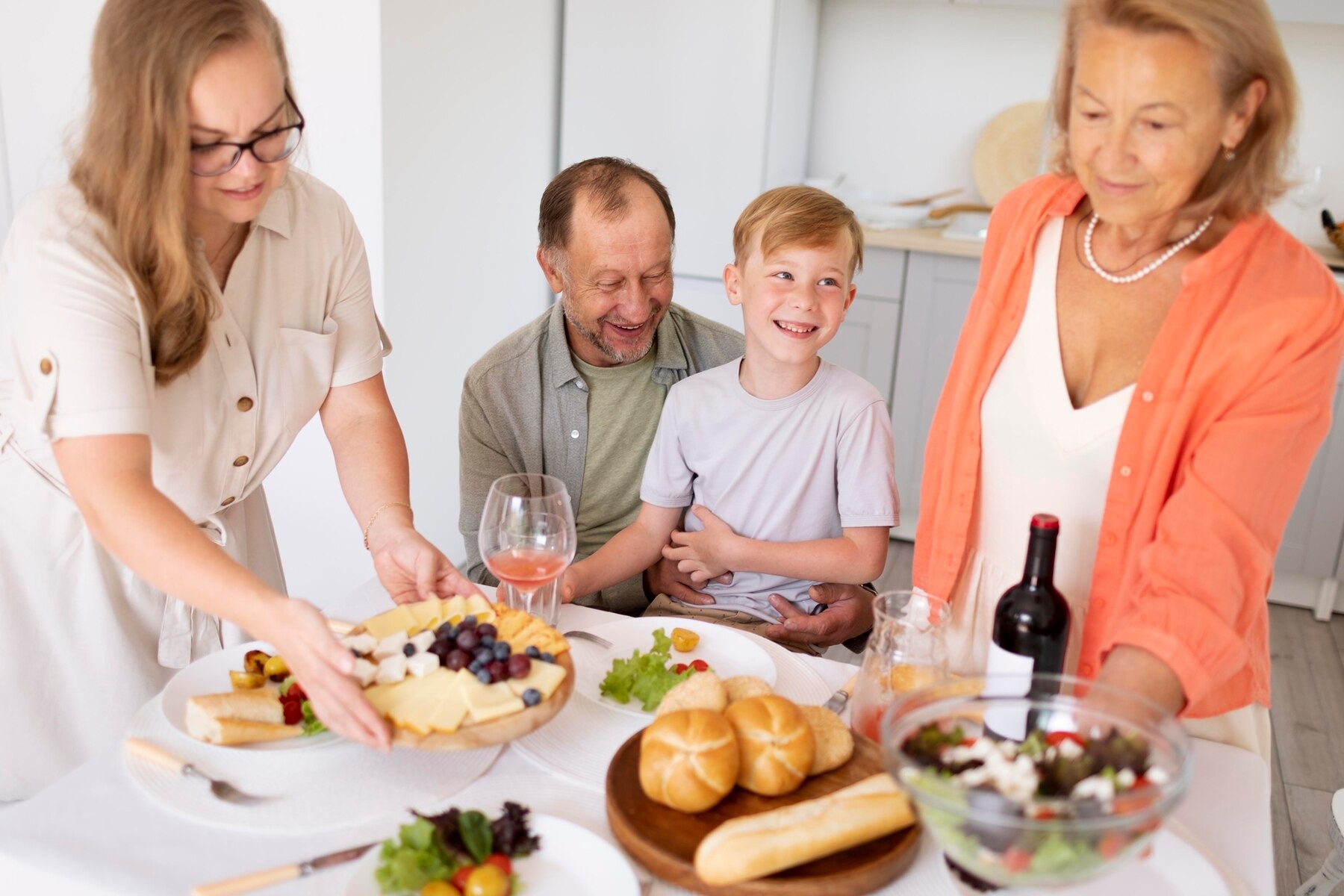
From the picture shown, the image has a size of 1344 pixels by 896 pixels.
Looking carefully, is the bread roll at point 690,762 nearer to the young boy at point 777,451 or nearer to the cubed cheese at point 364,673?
the cubed cheese at point 364,673

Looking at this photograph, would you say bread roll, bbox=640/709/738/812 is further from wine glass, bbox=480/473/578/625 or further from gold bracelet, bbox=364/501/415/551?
gold bracelet, bbox=364/501/415/551

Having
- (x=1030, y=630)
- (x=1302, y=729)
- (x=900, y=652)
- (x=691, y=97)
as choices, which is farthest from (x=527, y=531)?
(x=691, y=97)

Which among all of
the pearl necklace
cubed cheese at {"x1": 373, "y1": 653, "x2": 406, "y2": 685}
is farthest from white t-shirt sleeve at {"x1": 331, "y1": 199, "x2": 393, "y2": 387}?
the pearl necklace

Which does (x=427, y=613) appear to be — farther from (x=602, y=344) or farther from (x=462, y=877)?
(x=602, y=344)

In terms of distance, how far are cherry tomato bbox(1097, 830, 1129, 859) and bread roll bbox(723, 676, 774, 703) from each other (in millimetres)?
408

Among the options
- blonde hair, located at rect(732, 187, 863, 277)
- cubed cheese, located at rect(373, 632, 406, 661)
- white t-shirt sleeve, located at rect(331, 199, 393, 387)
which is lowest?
cubed cheese, located at rect(373, 632, 406, 661)

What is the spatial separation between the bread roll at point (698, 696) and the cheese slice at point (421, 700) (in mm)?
219

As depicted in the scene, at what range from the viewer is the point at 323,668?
1.08 m

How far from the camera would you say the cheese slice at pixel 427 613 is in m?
1.27

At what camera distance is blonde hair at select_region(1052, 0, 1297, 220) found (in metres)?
1.17

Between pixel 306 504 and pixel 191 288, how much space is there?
1.79m

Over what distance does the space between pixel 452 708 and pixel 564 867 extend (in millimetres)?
183

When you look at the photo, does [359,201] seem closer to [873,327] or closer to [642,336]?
[642,336]

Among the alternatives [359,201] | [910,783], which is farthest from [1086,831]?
[359,201]
